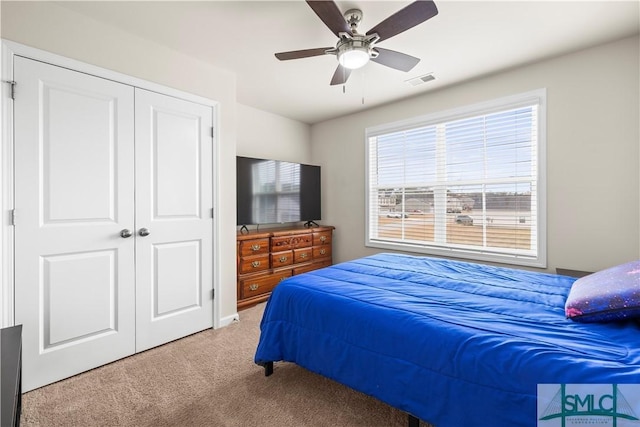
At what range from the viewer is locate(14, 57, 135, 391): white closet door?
184 cm

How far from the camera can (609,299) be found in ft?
4.10

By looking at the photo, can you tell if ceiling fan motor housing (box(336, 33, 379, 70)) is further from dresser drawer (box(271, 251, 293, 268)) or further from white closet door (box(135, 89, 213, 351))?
dresser drawer (box(271, 251, 293, 268))

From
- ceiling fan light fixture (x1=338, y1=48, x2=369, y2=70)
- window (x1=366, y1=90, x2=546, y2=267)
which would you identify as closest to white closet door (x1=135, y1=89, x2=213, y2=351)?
ceiling fan light fixture (x1=338, y1=48, x2=369, y2=70)

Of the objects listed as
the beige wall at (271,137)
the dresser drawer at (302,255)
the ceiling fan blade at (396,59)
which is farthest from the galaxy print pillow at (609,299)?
the beige wall at (271,137)

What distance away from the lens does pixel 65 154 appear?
1968 mm

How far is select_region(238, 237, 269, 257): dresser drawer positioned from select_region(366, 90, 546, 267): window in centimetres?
150

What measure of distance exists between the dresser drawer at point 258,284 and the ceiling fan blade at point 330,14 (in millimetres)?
2619

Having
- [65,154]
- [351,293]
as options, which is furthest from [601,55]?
[65,154]

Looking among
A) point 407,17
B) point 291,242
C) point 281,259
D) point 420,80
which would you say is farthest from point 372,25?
point 281,259

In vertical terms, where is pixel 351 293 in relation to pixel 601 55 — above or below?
below

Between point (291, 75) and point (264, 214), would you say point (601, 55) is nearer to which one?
point (291, 75)

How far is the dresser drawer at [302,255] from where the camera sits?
3.87 meters

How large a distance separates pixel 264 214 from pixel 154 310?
5.37 feet

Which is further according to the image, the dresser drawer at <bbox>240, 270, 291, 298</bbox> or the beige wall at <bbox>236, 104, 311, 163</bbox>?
the beige wall at <bbox>236, 104, 311, 163</bbox>
